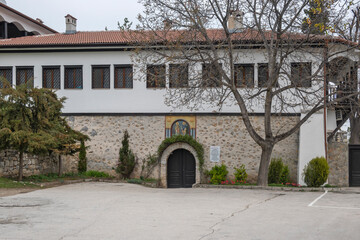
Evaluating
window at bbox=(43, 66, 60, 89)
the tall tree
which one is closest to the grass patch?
the tall tree

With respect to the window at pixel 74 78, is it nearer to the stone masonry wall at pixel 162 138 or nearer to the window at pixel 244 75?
the stone masonry wall at pixel 162 138

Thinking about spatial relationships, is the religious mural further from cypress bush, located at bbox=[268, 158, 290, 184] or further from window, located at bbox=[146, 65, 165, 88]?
cypress bush, located at bbox=[268, 158, 290, 184]

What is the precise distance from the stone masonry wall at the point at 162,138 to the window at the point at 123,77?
5.47 feet

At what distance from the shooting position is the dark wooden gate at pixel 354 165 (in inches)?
907

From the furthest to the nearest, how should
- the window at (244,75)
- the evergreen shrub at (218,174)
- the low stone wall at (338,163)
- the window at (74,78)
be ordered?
the window at (74,78) < the low stone wall at (338,163) < the window at (244,75) < the evergreen shrub at (218,174)

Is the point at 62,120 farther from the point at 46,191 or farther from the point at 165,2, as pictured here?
the point at 165,2

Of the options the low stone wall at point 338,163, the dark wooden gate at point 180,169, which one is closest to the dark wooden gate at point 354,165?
the low stone wall at point 338,163

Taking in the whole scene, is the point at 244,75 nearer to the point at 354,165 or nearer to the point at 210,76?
the point at 210,76

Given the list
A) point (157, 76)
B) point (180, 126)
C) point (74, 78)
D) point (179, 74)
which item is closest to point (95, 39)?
point (74, 78)

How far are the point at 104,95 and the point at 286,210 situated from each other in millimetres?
13825

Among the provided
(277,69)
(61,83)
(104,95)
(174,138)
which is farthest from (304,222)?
(61,83)

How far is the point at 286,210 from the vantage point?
40.0 ft

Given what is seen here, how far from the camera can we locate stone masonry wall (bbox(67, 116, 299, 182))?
22.7 metres

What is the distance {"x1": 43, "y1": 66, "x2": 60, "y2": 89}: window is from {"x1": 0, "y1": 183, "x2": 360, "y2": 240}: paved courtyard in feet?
31.2
